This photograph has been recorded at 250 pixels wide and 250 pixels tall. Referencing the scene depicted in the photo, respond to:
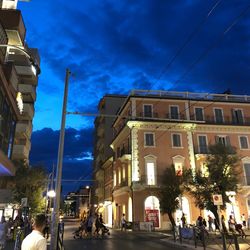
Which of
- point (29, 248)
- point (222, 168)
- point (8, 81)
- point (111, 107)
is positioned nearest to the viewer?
point (29, 248)

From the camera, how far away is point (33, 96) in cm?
4553

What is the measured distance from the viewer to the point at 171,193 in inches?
1287

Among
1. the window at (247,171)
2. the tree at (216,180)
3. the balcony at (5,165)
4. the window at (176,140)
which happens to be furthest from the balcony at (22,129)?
the window at (247,171)

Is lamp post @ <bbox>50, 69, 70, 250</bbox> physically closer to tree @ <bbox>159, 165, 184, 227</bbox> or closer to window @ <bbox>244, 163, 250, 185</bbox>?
tree @ <bbox>159, 165, 184, 227</bbox>

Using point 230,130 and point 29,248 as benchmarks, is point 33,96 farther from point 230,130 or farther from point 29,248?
point 29,248

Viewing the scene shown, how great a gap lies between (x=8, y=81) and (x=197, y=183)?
57.2ft

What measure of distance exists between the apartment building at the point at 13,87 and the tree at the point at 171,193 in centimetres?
1547

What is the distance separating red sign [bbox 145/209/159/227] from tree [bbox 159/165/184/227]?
165 inches

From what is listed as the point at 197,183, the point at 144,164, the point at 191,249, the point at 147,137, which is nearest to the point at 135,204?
the point at 144,164

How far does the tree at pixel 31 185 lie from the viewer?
34188 mm

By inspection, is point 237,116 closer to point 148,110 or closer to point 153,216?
point 148,110

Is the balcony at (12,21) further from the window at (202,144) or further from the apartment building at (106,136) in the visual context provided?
the apartment building at (106,136)

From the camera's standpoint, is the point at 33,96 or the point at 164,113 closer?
the point at 164,113

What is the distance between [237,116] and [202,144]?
704 centimetres
